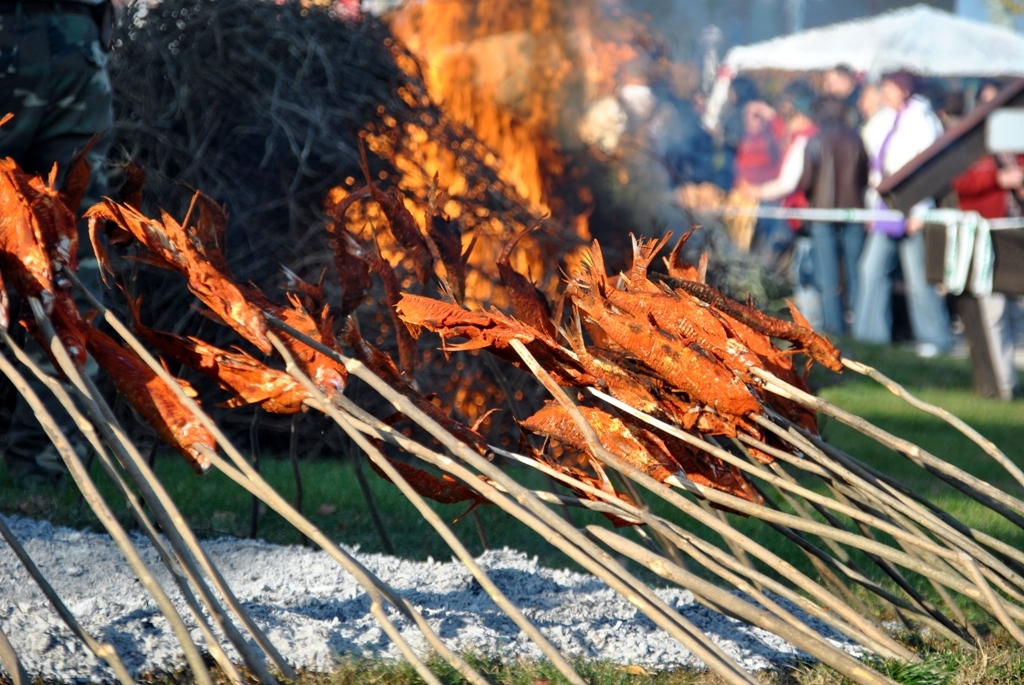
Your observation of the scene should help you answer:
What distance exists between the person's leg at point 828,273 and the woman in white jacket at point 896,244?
0.74 feet

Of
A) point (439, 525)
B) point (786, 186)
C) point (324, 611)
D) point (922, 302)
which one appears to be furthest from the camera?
point (786, 186)

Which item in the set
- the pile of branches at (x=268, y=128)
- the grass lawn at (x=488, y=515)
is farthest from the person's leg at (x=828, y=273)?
the pile of branches at (x=268, y=128)

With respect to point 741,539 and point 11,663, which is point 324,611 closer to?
point 11,663

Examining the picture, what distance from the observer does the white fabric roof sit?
1216 centimetres

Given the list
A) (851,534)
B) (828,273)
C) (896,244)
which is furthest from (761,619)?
(828,273)

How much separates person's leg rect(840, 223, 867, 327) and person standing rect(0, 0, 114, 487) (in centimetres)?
744

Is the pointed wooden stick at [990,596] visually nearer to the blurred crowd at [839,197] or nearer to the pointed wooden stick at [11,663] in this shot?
the pointed wooden stick at [11,663]

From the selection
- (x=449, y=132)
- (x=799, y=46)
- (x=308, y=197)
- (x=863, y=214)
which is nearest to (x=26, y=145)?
(x=308, y=197)

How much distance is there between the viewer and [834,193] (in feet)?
31.4

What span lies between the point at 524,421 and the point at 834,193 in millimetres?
8010

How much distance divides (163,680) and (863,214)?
8.25 metres

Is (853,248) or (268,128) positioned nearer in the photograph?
(268,128)

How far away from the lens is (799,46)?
1248cm

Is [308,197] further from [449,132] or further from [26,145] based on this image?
[26,145]
